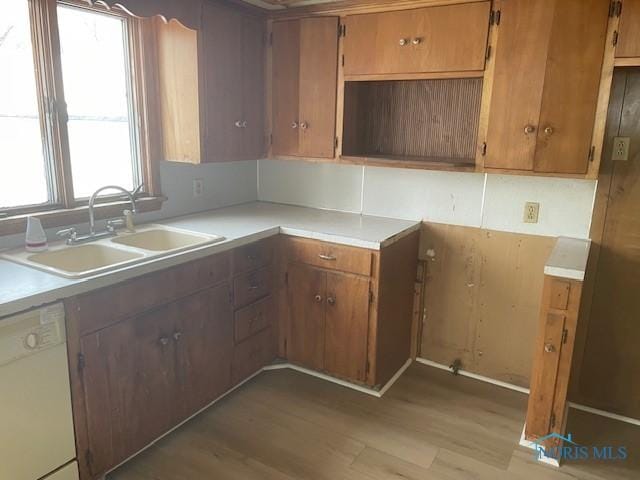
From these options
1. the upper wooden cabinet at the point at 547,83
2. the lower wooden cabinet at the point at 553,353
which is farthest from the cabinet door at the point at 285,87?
the lower wooden cabinet at the point at 553,353

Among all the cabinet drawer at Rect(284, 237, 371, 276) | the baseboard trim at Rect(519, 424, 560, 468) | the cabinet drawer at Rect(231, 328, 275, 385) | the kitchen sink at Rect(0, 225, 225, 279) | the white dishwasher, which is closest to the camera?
the white dishwasher

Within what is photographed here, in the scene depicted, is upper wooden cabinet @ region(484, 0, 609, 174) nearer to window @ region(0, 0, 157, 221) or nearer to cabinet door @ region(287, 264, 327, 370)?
cabinet door @ region(287, 264, 327, 370)

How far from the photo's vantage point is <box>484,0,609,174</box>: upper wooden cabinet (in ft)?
6.84

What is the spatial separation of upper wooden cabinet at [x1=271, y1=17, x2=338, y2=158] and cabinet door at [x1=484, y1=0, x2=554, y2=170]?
0.89 m

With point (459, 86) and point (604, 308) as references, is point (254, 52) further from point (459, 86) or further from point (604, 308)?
point (604, 308)

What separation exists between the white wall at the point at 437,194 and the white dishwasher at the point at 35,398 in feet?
6.19

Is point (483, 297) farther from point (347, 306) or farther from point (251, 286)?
point (251, 286)

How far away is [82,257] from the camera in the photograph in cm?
222

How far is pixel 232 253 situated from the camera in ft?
7.95

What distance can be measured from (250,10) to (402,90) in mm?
996

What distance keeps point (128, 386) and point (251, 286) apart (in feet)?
2.73

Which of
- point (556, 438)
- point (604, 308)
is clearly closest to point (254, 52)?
point (604, 308)

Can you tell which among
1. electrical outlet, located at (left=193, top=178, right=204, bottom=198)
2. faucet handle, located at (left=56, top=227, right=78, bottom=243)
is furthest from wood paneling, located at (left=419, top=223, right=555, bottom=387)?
faucet handle, located at (left=56, top=227, right=78, bottom=243)

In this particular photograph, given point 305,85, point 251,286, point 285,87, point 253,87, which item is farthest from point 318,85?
point 251,286
